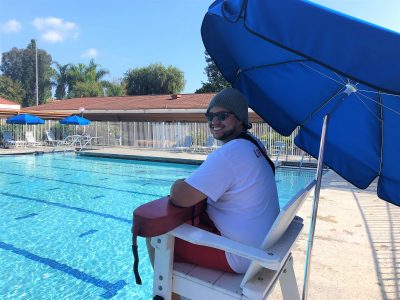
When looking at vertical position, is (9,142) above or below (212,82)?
below

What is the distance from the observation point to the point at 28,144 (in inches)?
819

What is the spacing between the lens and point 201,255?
1837mm

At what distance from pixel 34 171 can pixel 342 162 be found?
11.7 m

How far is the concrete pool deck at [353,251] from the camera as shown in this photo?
2.92 meters

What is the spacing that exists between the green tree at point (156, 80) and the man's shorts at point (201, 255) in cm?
3803

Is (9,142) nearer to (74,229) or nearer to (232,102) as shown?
(74,229)

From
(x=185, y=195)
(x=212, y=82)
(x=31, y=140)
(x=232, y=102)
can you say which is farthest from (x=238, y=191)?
(x=212, y=82)

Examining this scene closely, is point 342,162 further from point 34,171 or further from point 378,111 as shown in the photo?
point 34,171

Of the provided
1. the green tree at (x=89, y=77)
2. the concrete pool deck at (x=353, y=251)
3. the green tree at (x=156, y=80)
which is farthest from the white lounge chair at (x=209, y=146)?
the green tree at (x=89, y=77)

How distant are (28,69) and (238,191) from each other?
63.2 meters

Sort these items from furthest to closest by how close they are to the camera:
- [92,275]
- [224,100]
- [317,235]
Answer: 1. [317,235]
2. [92,275]
3. [224,100]

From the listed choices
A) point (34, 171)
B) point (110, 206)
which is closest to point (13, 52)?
point (34, 171)

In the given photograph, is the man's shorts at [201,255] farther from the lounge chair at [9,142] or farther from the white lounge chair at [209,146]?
the lounge chair at [9,142]

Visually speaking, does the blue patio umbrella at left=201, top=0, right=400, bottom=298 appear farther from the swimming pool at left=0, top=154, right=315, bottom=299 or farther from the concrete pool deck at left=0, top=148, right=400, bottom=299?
the swimming pool at left=0, top=154, right=315, bottom=299
